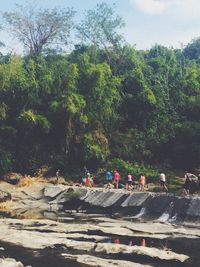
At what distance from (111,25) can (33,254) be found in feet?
145

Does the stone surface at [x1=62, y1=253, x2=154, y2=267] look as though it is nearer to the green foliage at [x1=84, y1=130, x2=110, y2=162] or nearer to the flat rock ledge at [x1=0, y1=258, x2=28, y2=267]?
the flat rock ledge at [x1=0, y1=258, x2=28, y2=267]

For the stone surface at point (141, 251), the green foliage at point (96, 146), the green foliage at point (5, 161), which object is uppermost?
the green foliage at point (96, 146)

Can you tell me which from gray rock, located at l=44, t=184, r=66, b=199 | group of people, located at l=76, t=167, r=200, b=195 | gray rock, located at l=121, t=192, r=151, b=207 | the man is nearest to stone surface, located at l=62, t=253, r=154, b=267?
gray rock, located at l=121, t=192, r=151, b=207

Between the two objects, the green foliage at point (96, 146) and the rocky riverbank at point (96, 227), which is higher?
the green foliage at point (96, 146)

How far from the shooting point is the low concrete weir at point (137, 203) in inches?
1126

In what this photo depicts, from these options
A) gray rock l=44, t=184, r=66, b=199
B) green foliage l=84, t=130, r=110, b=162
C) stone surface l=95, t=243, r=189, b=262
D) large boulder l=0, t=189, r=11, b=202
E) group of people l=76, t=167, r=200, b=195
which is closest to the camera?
stone surface l=95, t=243, r=189, b=262

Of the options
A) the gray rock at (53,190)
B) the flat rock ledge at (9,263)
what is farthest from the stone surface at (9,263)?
the gray rock at (53,190)

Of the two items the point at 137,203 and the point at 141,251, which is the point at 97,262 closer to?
the point at 141,251

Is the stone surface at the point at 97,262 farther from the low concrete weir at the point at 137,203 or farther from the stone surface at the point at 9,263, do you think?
the low concrete weir at the point at 137,203

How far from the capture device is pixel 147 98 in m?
48.6

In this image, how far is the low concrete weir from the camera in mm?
28609

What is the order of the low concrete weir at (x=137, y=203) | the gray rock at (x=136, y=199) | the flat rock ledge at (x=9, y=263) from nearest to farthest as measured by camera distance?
the flat rock ledge at (x=9, y=263)
the low concrete weir at (x=137, y=203)
the gray rock at (x=136, y=199)

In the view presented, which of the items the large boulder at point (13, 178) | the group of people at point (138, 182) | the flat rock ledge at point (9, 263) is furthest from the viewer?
the large boulder at point (13, 178)

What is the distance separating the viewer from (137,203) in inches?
1250
